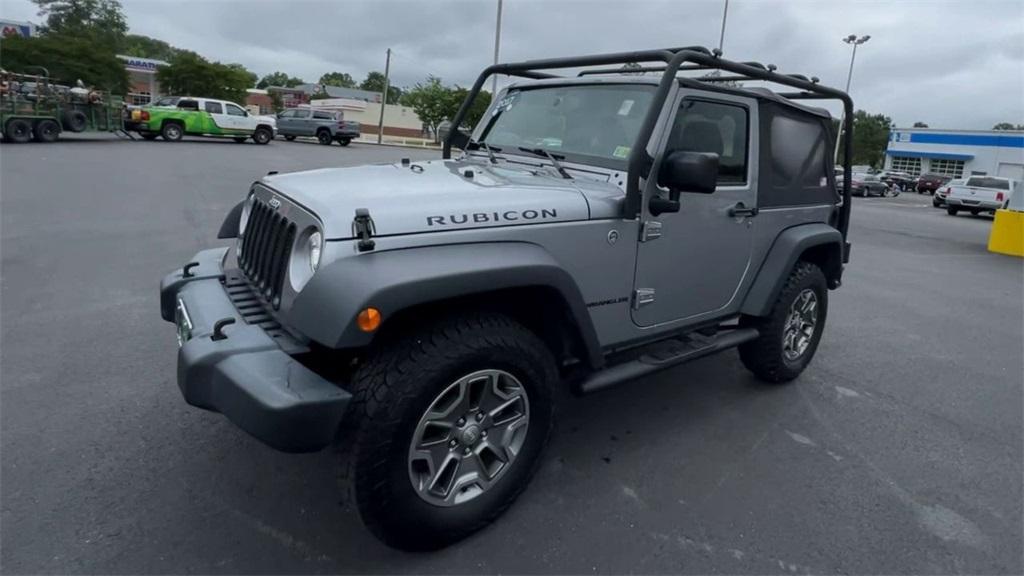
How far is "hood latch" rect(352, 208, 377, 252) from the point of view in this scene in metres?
2.37

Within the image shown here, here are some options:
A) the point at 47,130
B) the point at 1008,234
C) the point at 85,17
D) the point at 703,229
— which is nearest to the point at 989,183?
the point at 1008,234

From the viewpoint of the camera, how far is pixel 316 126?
32.9 metres

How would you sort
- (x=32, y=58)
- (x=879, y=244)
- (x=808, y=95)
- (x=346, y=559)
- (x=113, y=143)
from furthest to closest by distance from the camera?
(x=32, y=58) < (x=113, y=143) < (x=879, y=244) < (x=808, y=95) < (x=346, y=559)

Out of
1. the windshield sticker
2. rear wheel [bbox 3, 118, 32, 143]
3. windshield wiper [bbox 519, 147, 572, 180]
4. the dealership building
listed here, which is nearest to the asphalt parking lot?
windshield wiper [bbox 519, 147, 572, 180]

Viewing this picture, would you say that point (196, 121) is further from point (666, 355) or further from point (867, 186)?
point (867, 186)

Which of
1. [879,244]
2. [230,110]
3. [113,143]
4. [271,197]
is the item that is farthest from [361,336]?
[230,110]

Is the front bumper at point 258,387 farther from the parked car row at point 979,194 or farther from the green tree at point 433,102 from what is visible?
the green tree at point 433,102

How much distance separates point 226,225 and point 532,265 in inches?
82.8

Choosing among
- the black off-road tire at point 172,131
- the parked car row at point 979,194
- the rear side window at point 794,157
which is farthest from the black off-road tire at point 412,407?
the black off-road tire at point 172,131

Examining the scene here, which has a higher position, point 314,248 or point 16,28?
point 16,28

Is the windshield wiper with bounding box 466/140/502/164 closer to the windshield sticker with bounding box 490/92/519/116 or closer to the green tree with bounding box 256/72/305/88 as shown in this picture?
→ the windshield sticker with bounding box 490/92/519/116

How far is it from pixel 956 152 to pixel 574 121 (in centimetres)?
6710

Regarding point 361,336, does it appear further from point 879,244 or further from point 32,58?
point 32,58

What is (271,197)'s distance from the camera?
306 cm
